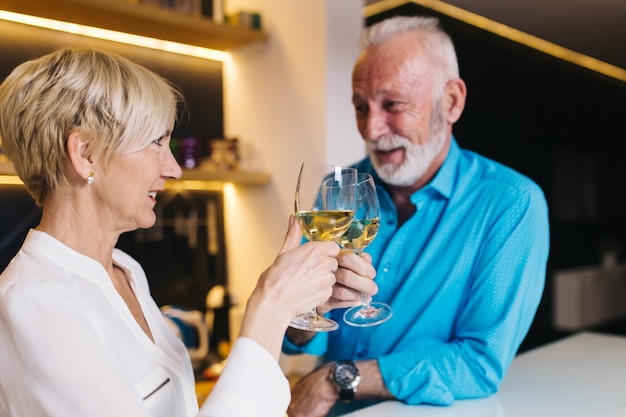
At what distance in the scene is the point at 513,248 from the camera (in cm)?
123

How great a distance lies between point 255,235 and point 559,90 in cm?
375

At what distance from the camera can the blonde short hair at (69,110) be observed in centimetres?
86

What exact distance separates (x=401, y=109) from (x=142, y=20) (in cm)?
144

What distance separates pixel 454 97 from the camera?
4.68 feet

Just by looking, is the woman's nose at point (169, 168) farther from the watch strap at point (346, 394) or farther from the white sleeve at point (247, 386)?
the watch strap at point (346, 394)

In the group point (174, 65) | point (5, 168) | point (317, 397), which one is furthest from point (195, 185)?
point (317, 397)

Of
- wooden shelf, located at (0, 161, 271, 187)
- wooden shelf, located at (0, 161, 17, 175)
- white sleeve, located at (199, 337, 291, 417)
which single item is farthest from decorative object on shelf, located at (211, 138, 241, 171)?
white sleeve, located at (199, 337, 291, 417)

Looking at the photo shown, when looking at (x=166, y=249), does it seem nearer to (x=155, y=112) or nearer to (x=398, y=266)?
(x=398, y=266)

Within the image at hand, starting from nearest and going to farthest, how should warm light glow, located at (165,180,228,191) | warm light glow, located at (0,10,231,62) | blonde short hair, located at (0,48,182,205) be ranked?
blonde short hair, located at (0,48,182,205)
warm light glow, located at (0,10,231,62)
warm light glow, located at (165,180,228,191)

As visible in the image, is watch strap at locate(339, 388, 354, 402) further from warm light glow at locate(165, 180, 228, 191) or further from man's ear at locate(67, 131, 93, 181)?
warm light glow at locate(165, 180, 228, 191)

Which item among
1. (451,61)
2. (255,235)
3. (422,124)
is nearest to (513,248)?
(422,124)

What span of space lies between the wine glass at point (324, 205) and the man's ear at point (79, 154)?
334 mm

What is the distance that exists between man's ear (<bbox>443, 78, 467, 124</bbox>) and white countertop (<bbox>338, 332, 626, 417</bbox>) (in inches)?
24.4

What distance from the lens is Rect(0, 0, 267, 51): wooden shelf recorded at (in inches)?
85.4
